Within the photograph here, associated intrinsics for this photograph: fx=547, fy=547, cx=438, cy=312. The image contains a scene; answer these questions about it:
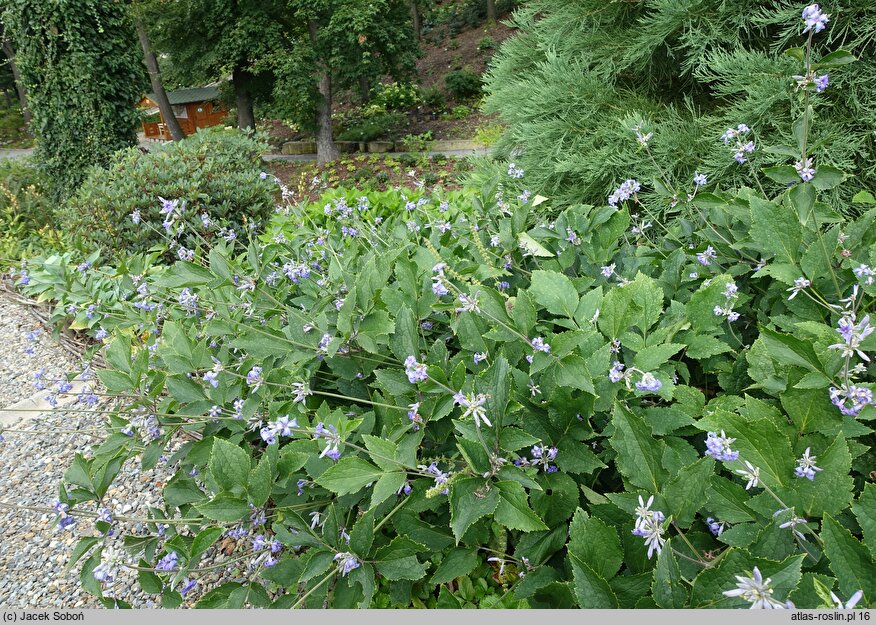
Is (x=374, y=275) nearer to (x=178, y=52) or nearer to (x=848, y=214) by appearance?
(x=848, y=214)

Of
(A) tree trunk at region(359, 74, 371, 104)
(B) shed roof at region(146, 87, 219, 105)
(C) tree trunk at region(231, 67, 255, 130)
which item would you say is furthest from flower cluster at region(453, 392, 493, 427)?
(B) shed roof at region(146, 87, 219, 105)

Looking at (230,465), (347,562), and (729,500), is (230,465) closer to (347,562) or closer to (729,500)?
(347,562)

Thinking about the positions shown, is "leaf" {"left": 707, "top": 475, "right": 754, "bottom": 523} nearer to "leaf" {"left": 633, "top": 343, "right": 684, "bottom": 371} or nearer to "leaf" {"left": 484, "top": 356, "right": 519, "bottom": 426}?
"leaf" {"left": 633, "top": 343, "right": 684, "bottom": 371}

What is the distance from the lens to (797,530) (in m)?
0.98

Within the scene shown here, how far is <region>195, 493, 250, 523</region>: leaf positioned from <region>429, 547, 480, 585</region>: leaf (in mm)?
471

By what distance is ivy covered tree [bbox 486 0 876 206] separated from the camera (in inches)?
96.9

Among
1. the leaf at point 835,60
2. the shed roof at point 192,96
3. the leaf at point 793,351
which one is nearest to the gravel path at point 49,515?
the leaf at point 793,351

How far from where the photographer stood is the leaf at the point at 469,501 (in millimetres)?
1074

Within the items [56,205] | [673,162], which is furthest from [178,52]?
[673,162]

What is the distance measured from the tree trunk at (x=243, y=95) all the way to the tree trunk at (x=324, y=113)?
92.6 inches

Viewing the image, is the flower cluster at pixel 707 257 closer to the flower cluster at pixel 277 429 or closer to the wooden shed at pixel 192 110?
the flower cluster at pixel 277 429

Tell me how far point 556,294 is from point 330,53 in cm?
1276

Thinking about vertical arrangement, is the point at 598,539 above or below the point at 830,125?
below
